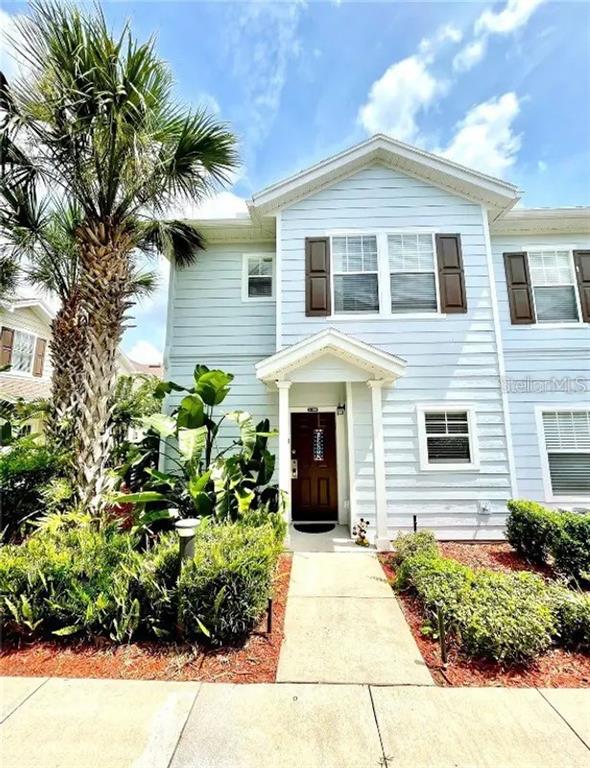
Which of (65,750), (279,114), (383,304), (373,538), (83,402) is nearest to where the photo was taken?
(65,750)

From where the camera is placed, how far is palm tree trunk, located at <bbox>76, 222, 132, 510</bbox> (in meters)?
5.12

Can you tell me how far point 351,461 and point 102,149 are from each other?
655cm

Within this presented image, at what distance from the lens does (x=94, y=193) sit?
534 centimetres

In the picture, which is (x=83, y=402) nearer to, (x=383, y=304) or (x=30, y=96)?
(x=30, y=96)

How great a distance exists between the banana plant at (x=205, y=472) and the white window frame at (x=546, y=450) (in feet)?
18.2

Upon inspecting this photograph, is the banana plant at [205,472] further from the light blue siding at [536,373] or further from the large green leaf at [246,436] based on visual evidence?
the light blue siding at [536,373]

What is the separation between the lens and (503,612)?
355 cm

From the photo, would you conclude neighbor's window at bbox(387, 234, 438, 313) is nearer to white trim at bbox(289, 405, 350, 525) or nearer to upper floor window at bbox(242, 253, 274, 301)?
white trim at bbox(289, 405, 350, 525)

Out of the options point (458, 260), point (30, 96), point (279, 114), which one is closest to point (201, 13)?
point (279, 114)

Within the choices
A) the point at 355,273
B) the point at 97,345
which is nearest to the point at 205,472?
the point at 97,345

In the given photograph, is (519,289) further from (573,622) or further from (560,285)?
(573,622)

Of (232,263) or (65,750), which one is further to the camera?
(232,263)

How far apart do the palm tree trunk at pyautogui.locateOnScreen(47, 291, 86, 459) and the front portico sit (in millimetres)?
4009

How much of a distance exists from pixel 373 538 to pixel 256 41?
9.95 m
